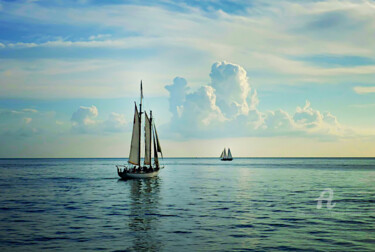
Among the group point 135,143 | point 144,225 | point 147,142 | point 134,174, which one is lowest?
point 144,225

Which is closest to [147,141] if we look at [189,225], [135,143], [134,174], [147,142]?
[147,142]

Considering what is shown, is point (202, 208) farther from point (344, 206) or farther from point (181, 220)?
point (344, 206)

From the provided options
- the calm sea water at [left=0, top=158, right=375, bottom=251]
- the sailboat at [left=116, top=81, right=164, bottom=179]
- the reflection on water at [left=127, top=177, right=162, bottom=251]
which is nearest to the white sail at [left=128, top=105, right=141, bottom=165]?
the sailboat at [left=116, top=81, right=164, bottom=179]

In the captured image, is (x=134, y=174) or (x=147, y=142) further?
(x=147, y=142)

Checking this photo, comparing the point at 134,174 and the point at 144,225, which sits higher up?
the point at 134,174

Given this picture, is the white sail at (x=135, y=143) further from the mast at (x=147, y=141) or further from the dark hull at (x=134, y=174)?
the mast at (x=147, y=141)

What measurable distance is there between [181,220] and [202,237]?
28.7 ft

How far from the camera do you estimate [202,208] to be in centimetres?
4959

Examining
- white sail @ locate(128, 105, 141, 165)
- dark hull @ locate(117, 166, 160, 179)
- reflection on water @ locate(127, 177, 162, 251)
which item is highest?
white sail @ locate(128, 105, 141, 165)

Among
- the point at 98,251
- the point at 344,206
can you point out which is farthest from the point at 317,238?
the point at 344,206

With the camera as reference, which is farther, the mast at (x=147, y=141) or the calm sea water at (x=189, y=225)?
the mast at (x=147, y=141)

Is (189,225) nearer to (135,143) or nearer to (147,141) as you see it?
(135,143)

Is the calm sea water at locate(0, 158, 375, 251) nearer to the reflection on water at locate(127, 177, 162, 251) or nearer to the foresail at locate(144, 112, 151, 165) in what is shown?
the reflection on water at locate(127, 177, 162, 251)

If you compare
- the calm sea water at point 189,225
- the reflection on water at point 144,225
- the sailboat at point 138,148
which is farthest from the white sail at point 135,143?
the reflection on water at point 144,225
